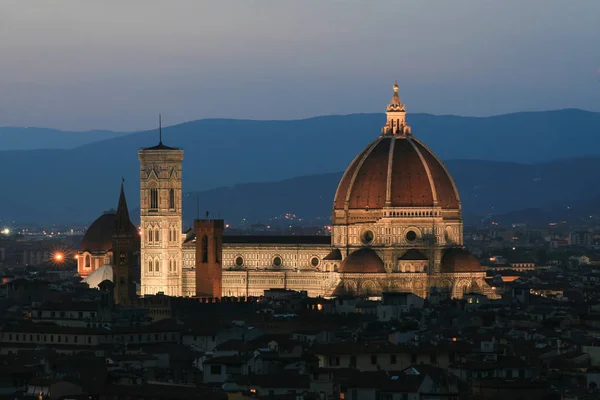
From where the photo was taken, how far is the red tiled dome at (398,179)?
152000 mm

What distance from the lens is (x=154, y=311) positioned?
126 m

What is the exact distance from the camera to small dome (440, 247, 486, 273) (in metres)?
150

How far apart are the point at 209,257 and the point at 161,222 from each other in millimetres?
5538

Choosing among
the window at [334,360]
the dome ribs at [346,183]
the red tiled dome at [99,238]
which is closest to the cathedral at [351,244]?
the dome ribs at [346,183]

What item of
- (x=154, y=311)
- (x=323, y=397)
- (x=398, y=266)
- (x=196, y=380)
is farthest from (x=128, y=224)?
(x=323, y=397)

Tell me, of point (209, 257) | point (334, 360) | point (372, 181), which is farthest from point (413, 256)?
point (334, 360)

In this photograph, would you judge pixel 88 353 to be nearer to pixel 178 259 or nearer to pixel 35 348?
pixel 35 348

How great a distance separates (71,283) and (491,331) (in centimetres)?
6373

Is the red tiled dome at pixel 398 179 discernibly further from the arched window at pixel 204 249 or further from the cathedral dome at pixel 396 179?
the arched window at pixel 204 249

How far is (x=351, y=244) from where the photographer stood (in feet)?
504

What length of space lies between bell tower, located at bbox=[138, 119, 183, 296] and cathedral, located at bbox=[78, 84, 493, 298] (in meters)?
0.06

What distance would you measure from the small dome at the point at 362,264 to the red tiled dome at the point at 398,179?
14.9 ft

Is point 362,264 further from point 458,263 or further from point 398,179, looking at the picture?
point 398,179

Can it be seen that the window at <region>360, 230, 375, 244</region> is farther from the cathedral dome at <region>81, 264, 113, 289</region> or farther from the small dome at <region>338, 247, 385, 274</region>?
the cathedral dome at <region>81, 264, 113, 289</region>
